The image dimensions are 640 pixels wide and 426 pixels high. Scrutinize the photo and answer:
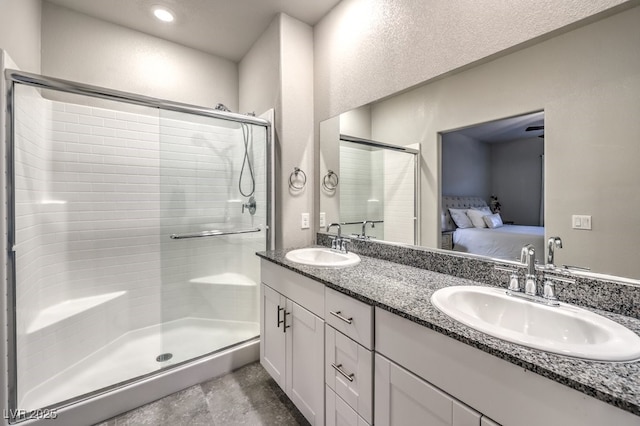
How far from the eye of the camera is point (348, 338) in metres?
1.13

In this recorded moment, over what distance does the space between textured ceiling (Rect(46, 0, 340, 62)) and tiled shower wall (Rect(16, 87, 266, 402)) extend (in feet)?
2.29

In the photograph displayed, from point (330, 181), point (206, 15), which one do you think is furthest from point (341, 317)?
point (206, 15)

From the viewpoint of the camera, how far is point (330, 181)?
213 centimetres

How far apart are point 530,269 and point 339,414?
99 centimetres

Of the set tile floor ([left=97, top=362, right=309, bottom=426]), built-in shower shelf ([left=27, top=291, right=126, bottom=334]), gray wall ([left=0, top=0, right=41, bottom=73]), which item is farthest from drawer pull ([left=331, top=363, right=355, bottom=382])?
gray wall ([left=0, top=0, right=41, bottom=73])

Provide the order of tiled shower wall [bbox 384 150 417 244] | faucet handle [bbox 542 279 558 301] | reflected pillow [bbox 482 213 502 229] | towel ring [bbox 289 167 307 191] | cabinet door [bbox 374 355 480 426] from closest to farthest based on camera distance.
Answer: cabinet door [bbox 374 355 480 426] → faucet handle [bbox 542 279 558 301] → reflected pillow [bbox 482 213 502 229] → tiled shower wall [bbox 384 150 417 244] → towel ring [bbox 289 167 307 191]

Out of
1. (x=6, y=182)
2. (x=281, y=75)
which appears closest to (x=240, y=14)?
(x=281, y=75)

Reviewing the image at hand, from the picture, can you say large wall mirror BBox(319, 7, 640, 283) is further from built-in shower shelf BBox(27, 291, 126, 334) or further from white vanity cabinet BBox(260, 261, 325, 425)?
built-in shower shelf BBox(27, 291, 126, 334)

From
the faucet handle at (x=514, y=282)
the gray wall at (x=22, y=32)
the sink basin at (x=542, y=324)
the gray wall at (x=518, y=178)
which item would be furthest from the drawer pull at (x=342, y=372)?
the gray wall at (x=22, y=32)

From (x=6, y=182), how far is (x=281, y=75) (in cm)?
173

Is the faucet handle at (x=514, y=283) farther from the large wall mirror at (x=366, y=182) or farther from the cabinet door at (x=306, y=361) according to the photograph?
the cabinet door at (x=306, y=361)

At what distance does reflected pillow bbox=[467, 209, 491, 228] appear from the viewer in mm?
1278

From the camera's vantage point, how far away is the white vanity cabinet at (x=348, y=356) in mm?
1039

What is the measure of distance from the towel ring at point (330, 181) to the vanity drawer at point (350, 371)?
1.14 metres
